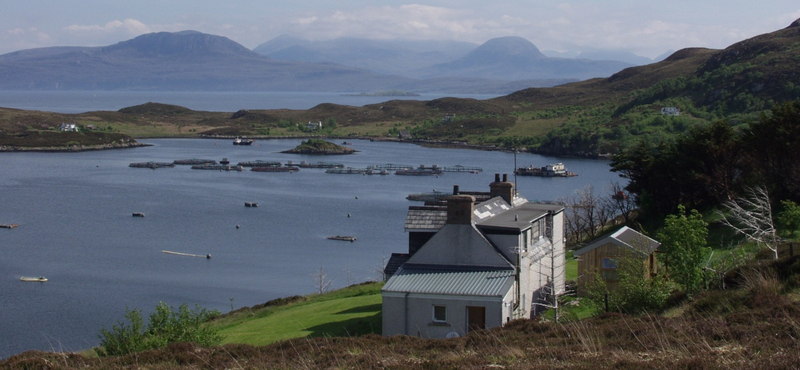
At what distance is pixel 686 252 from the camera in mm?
17125

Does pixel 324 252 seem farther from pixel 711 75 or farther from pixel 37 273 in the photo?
pixel 711 75

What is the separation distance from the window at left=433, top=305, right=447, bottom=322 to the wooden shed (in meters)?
3.86

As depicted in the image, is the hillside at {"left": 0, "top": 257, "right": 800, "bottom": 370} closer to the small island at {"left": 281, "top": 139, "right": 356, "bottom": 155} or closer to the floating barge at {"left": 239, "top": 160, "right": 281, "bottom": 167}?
the floating barge at {"left": 239, "top": 160, "right": 281, "bottom": 167}

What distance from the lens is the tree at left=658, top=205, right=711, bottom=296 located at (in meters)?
16.8

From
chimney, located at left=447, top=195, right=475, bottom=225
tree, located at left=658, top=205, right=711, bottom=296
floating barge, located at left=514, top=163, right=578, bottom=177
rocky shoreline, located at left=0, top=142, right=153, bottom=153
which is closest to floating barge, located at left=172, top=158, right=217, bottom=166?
rocky shoreline, located at left=0, top=142, right=153, bottom=153

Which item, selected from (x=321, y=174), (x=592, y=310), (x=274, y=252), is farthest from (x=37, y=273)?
(x=321, y=174)

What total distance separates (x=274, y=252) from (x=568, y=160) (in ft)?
222

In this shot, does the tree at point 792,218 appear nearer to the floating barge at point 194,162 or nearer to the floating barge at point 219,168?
the floating barge at point 219,168

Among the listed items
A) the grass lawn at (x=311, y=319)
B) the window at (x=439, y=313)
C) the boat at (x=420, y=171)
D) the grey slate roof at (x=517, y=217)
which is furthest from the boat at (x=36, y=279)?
the boat at (x=420, y=171)

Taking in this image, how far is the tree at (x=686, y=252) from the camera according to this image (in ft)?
55.2

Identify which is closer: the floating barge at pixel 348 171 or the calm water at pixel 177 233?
the calm water at pixel 177 233

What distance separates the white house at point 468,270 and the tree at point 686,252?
2420 mm

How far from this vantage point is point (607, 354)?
34.8 ft

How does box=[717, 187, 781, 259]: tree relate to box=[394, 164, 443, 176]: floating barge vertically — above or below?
above
